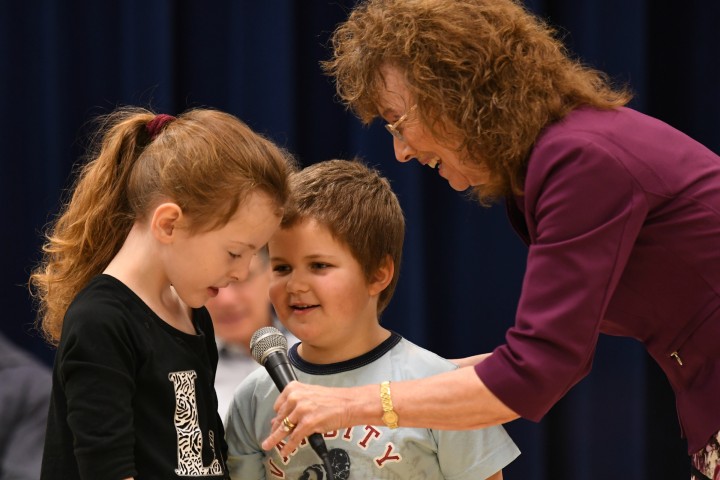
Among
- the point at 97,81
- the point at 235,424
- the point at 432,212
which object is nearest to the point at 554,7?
the point at 432,212

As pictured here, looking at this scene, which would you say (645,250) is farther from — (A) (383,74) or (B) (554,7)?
(B) (554,7)

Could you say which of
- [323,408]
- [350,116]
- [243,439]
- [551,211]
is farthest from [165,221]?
[350,116]

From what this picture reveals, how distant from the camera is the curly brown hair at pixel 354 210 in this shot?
1961mm

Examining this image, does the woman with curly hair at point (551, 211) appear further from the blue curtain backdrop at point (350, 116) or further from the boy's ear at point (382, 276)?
the blue curtain backdrop at point (350, 116)

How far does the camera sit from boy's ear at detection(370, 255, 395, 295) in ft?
6.63

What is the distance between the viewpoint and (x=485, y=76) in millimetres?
1634

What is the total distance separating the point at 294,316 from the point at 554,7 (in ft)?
6.36

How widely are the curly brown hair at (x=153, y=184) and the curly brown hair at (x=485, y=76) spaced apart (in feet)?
0.97

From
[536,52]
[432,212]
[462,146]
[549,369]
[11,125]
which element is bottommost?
[432,212]

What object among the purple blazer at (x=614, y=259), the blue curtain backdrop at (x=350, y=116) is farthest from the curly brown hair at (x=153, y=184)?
the blue curtain backdrop at (x=350, y=116)

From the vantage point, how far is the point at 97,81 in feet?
10.3

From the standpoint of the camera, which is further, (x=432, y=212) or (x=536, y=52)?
(x=432, y=212)

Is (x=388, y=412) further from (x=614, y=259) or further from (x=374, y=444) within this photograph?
(x=614, y=259)

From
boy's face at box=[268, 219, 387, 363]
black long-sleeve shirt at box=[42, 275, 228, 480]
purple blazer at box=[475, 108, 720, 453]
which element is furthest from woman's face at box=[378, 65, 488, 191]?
black long-sleeve shirt at box=[42, 275, 228, 480]
